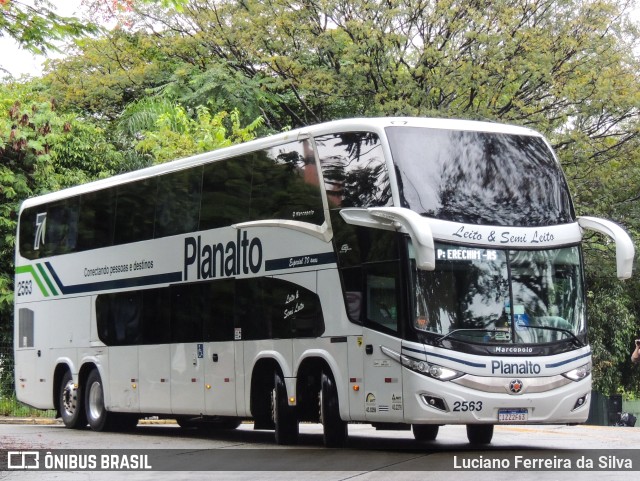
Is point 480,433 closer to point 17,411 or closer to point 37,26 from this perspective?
point 37,26

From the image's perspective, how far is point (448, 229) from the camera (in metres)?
16.1

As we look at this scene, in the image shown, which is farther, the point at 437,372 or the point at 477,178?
the point at 477,178

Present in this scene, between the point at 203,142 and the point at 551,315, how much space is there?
1751 cm

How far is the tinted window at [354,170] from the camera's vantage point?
16.6 metres

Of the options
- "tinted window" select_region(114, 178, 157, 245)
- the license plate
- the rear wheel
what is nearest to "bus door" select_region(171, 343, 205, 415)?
"tinted window" select_region(114, 178, 157, 245)

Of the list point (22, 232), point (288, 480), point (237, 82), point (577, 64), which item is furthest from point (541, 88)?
point (288, 480)

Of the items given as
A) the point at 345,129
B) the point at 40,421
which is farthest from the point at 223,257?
the point at 40,421

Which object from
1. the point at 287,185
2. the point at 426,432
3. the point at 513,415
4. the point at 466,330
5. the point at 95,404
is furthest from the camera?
the point at 95,404

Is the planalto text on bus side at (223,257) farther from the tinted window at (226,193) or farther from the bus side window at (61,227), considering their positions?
the bus side window at (61,227)

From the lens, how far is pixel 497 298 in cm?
1623

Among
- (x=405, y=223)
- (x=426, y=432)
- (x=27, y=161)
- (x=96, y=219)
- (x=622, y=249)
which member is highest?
(x=27, y=161)

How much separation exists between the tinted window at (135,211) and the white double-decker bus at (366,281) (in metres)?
0.05

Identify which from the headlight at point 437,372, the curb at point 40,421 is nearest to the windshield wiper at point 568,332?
the headlight at point 437,372

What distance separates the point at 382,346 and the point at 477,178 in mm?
2509
